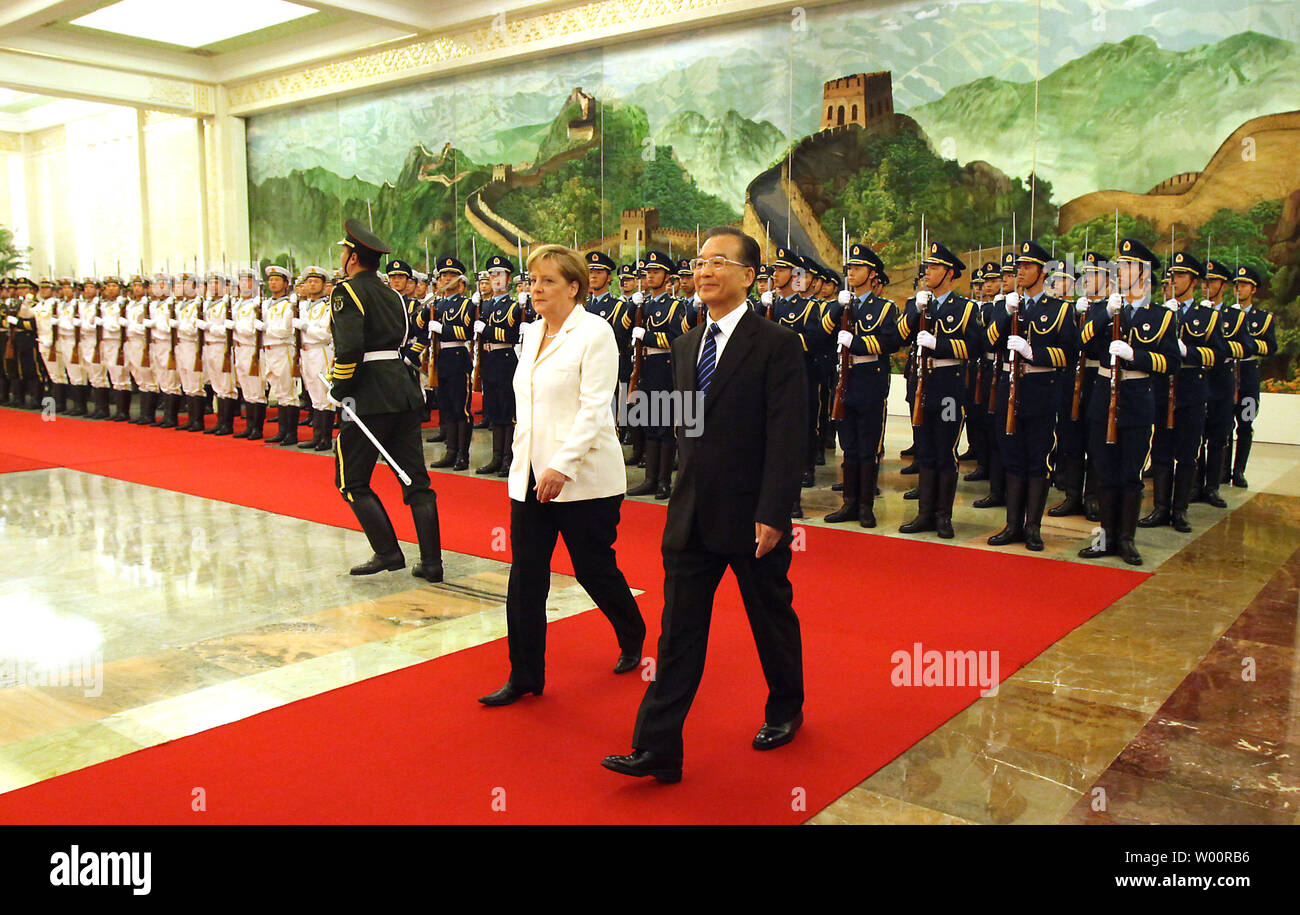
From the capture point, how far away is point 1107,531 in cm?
621

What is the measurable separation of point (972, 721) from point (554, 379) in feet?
6.29

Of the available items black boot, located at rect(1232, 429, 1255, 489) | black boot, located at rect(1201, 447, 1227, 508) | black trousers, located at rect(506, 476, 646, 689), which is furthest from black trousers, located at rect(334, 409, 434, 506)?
black boot, located at rect(1232, 429, 1255, 489)

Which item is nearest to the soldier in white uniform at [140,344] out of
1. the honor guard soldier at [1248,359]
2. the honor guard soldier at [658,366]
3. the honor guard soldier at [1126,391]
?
the honor guard soldier at [658,366]

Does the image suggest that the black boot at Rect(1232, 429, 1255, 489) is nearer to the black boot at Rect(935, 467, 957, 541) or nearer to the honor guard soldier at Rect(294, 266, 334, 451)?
the black boot at Rect(935, 467, 957, 541)

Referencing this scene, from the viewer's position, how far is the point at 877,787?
3.15 metres

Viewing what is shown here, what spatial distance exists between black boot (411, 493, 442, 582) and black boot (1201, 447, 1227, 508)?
592 cm

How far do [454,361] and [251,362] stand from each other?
9.88ft

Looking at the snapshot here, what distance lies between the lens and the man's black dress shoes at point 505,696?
3.78 metres

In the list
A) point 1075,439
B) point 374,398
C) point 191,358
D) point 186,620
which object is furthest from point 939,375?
point 191,358

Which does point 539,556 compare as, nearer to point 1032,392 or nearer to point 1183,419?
point 1032,392

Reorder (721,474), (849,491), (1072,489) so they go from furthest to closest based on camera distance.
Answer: (1072,489) → (849,491) → (721,474)

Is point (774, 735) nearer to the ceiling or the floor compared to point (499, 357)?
nearer to the floor

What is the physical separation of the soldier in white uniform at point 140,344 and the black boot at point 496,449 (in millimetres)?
5733

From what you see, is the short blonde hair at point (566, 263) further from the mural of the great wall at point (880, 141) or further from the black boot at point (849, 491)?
the mural of the great wall at point (880, 141)
